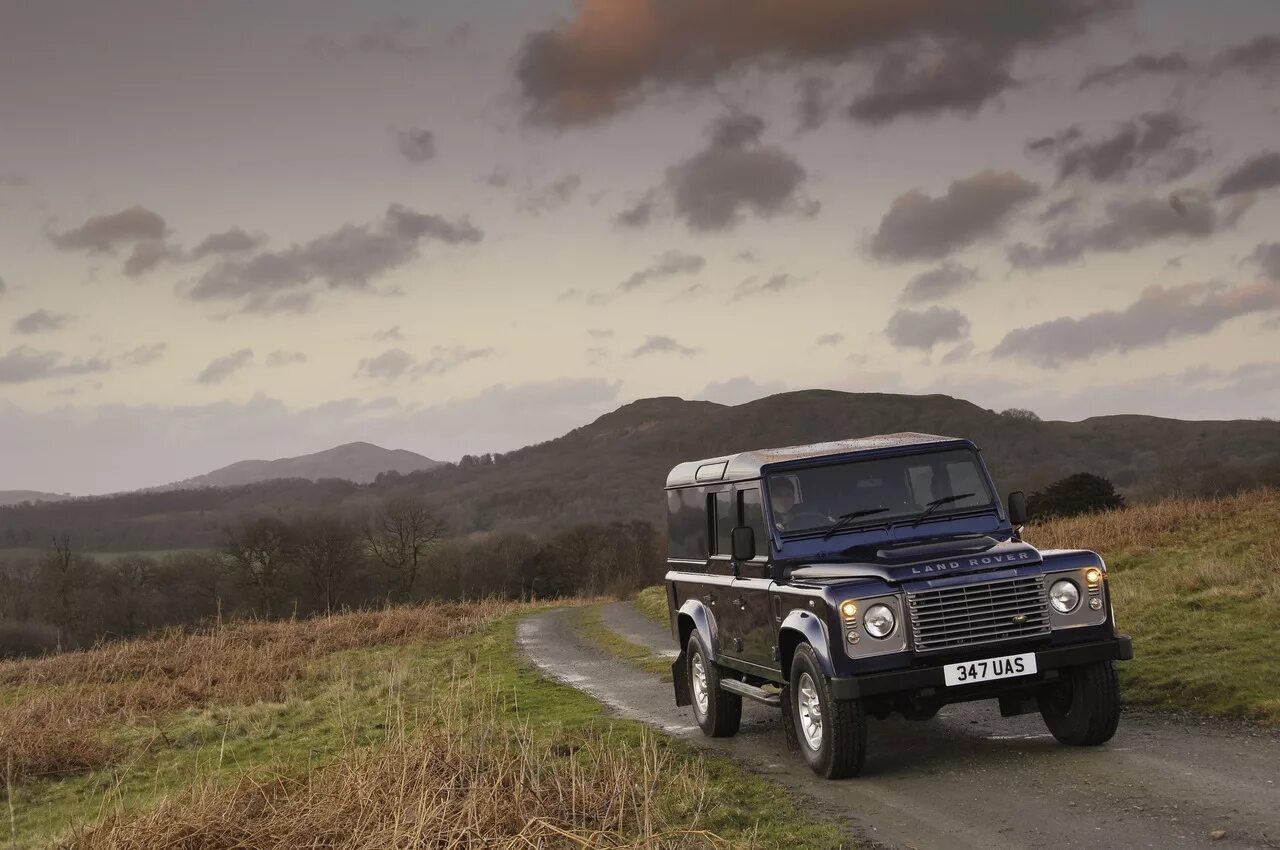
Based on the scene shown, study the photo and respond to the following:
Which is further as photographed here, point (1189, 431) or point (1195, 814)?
point (1189, 431)

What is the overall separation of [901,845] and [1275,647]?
7.72 meters

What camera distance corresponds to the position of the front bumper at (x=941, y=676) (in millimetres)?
8586

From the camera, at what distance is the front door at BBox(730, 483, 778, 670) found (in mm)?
10133

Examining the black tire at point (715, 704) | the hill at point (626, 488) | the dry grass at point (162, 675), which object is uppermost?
the hill at point (626, 488)

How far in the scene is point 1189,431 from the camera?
522 ft

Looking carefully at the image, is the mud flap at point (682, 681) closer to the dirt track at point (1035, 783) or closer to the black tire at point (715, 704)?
the dirt track at point (1035, 783)

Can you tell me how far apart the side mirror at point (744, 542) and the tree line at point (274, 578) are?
161ft

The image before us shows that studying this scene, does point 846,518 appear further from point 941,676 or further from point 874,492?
point 941,676

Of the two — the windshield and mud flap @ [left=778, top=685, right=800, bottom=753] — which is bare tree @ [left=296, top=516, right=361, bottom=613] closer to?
the windshield

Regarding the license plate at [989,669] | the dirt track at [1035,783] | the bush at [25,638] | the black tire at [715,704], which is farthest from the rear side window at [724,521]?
the bush at [25,638]

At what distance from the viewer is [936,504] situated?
34.6 feet

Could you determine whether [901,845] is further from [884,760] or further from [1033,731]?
[1033,731]

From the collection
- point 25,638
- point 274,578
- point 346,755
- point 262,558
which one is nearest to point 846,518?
point 346,755

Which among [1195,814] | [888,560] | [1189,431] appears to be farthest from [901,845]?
[1189,431]
